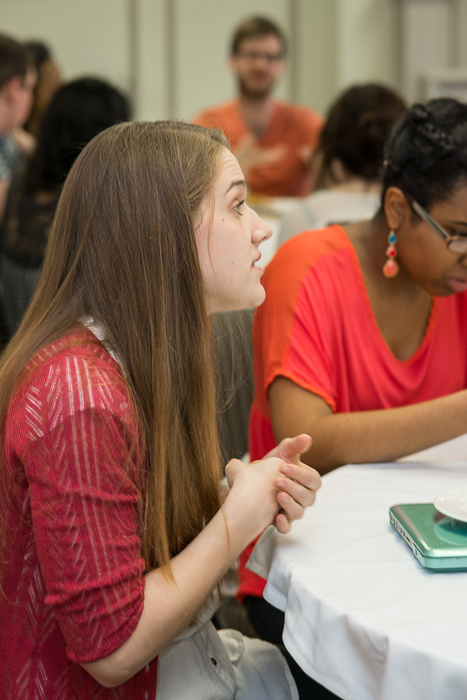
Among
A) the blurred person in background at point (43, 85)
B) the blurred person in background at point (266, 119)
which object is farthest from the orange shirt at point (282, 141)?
the blurred person in background at point (43, 85)

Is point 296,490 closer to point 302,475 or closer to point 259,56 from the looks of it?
point 302,475

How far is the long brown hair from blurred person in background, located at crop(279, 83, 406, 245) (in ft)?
5.51

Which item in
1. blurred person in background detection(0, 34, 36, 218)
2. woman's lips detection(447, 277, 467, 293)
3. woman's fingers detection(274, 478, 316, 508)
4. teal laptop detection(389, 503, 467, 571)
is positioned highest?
blurred person in background detection(0, 34, 36, 218)

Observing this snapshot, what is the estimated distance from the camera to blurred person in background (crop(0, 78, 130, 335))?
258 cm

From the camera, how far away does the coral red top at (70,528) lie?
30.2 inches

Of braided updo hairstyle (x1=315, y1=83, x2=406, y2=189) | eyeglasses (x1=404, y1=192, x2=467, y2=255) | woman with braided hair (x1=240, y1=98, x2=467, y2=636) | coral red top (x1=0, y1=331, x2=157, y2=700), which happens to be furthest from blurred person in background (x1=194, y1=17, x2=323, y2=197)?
coral red top (x1=0, y1=331, x2=157, y2=700)

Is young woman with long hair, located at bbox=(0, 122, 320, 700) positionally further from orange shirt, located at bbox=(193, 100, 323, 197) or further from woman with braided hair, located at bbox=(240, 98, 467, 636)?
orange shirt, located at bbox=(193, 100, 323, 197)

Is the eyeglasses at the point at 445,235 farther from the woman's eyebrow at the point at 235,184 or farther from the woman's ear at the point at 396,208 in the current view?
the woman's eyebrow at the point at 235,184

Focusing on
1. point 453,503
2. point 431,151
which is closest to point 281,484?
point 453,503

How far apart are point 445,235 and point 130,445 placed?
75cm

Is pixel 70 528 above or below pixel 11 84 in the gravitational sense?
below

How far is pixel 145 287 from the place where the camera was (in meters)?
0.89

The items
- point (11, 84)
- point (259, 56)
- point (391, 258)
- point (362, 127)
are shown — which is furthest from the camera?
point (259, 56)

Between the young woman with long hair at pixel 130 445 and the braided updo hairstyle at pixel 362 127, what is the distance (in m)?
1.70
